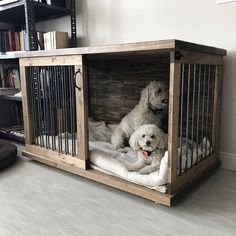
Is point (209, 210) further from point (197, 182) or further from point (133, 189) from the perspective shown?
point (133, 189)

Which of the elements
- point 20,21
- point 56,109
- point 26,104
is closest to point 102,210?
point 56,109

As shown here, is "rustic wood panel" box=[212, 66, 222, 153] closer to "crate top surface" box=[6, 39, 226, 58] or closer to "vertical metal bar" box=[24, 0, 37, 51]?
"crate top surface" box=[6, 39, 226, 58]

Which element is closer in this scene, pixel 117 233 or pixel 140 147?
pixel 117 233

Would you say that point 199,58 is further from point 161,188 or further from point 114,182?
point 114,182

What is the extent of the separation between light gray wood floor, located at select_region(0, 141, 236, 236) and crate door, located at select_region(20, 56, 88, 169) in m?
0.20

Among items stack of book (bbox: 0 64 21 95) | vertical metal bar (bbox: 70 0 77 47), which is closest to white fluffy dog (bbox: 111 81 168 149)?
vertical metal bar (bbox: 70 0 77 47)

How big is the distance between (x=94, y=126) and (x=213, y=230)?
4.36 feet

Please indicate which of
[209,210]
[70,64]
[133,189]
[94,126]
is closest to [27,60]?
[70,64]

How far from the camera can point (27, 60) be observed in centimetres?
174

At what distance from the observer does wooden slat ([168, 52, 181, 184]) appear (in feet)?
3.75

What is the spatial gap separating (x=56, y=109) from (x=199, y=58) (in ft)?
3.28

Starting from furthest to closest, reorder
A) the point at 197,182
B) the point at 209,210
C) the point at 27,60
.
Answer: the point at 27,60, the point at 197,182, the point at 209,210

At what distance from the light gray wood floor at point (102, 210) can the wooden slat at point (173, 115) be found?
0.62ft

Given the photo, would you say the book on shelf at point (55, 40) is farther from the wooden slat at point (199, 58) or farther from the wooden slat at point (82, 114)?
the wooden slat at point (199, 58)
